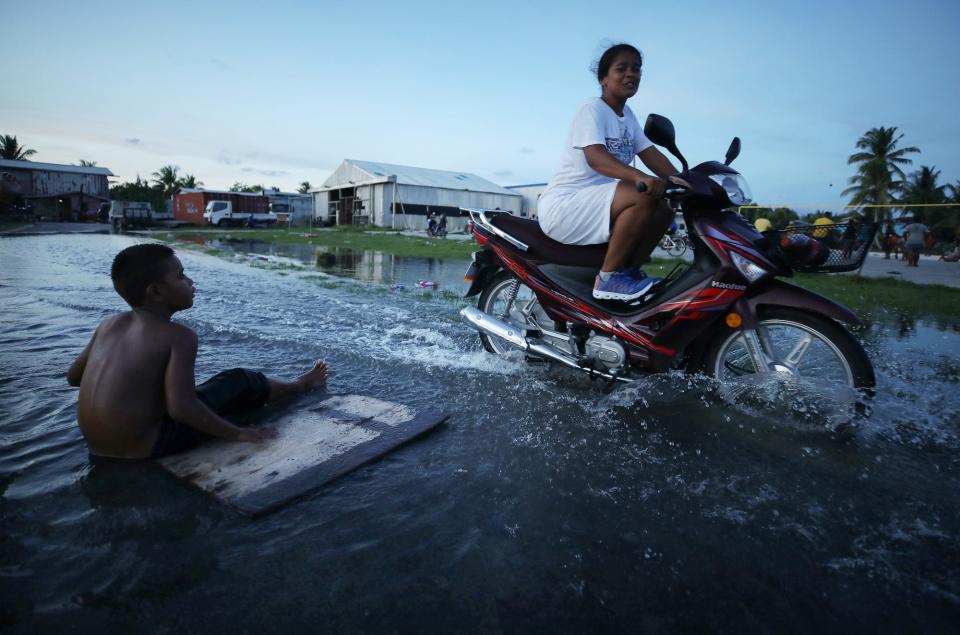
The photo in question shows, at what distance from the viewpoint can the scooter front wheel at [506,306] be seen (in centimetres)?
389

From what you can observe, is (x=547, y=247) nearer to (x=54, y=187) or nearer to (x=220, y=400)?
(x=220, y=400)

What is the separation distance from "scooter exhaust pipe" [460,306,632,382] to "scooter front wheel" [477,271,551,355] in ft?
0.52

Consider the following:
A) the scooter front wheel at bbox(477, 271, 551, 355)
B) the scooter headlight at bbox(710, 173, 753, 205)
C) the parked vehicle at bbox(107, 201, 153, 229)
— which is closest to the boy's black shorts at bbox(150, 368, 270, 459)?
the scooter front wheel at bbox(477, 271, 551, 355)

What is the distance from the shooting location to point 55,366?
3221 mm

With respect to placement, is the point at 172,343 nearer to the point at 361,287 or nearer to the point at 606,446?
the point at 606,446

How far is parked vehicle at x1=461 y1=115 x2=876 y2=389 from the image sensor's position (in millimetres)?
2613

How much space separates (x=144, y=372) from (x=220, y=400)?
490 mm

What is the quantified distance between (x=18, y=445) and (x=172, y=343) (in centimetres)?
92

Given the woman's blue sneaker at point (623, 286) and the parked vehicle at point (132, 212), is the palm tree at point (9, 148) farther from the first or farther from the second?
the woman's blue sneaker at point (623, 286)

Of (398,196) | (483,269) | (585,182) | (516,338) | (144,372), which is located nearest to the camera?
(144,372)

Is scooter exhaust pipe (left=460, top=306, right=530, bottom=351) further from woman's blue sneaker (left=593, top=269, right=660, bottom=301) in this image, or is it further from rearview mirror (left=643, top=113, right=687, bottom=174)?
rearview mirror (left=643, top=113, right=687, bottom=174)

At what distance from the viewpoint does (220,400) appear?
7.97 ft

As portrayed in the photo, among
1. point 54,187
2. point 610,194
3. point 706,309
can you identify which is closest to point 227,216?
point 54,187

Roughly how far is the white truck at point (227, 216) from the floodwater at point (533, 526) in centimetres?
3981
